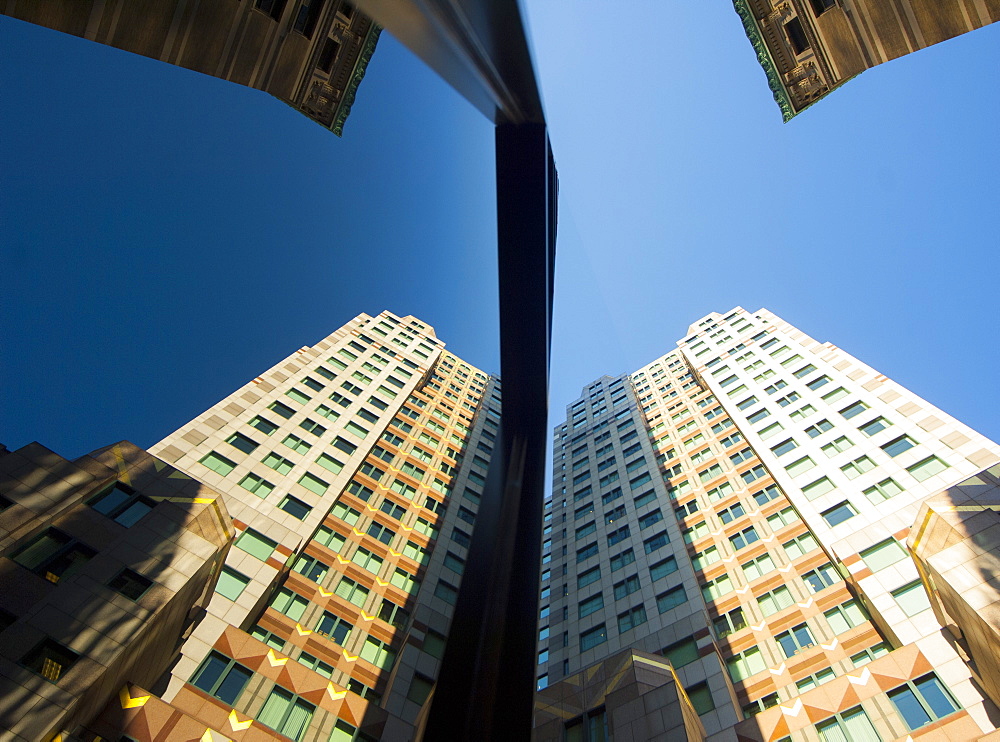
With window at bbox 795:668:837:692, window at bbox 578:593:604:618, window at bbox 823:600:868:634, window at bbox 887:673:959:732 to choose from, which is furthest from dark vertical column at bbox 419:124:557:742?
window at bbox 578:593:604:618

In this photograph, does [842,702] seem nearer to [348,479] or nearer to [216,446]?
[348,479]

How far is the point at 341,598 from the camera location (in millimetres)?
29812

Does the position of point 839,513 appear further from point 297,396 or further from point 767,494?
point 297,396

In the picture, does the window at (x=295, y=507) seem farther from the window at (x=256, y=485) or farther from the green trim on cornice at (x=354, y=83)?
the green trim on cornice at (x=354, y=83)

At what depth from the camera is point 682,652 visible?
30.4m

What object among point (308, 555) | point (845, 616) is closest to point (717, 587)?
point (845, 616)

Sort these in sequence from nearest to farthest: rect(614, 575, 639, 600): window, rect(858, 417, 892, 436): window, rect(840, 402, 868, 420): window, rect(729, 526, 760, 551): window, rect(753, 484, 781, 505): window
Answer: rect(858, 417, 892, 436): window < rect(729, 526, 760, 551): window < rect(614, 575, 639, 600): window < rect(753, 484, 781, 505): window < rect(840, 402, 868, 420): window

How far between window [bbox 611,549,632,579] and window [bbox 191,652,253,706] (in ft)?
87.0

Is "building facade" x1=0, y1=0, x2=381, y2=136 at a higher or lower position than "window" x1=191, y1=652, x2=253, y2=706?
higher

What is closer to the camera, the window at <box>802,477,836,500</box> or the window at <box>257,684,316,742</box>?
the window at <box>257,684,316,742</box>

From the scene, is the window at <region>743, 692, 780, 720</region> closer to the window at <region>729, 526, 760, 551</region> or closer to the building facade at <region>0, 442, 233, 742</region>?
the window at <region>729, 526, 760, 551</region>

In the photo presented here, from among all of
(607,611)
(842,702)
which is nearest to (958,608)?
(842,702)

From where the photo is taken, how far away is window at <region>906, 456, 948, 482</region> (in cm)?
3106

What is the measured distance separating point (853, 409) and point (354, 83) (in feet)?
129
